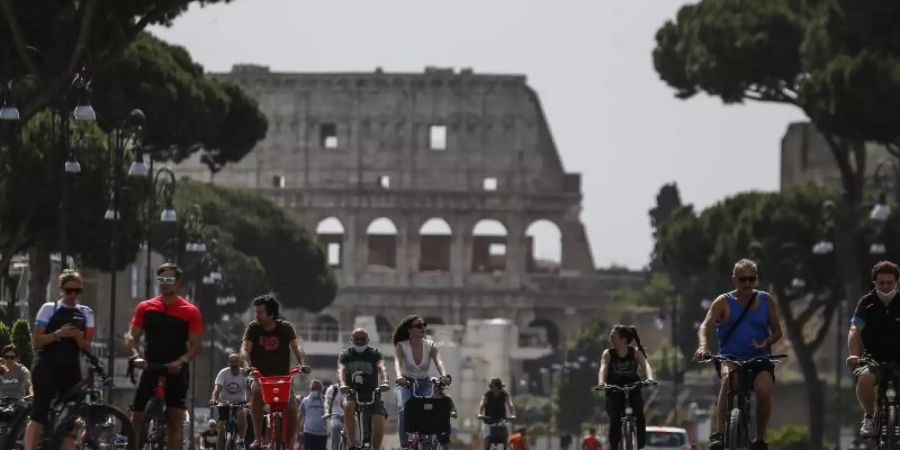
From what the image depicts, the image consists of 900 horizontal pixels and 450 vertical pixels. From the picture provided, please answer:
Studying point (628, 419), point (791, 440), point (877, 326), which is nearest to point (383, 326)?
point (791, 440)

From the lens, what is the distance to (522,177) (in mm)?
173625

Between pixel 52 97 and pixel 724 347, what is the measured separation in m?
27.8

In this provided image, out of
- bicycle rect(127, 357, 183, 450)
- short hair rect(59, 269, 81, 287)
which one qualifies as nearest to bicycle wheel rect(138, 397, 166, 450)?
bicycle rect(127, 357, 183, 450)

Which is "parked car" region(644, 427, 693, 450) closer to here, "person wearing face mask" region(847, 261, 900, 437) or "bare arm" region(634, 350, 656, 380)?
"bare arm" region(634, 350, 656, 380)

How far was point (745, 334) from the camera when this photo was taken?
2158 cm

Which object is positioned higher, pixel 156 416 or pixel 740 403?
pixel 740 403

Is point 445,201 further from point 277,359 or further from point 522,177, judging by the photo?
point 277,359

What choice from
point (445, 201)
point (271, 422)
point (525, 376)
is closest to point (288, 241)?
point (525, 376)

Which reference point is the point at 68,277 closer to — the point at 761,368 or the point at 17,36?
the point at 761,368

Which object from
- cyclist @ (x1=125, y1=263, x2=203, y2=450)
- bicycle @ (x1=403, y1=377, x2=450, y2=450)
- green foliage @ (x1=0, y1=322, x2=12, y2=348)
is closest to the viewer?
cyclist @ (x1=125, y1=263, x2=203, y2=450)

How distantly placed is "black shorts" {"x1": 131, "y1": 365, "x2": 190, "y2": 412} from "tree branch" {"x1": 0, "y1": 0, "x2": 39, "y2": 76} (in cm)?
2550

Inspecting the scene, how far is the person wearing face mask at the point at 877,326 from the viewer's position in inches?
838

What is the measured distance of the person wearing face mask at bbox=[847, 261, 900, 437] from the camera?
21297 millimetres

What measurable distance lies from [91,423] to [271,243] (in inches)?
3718
